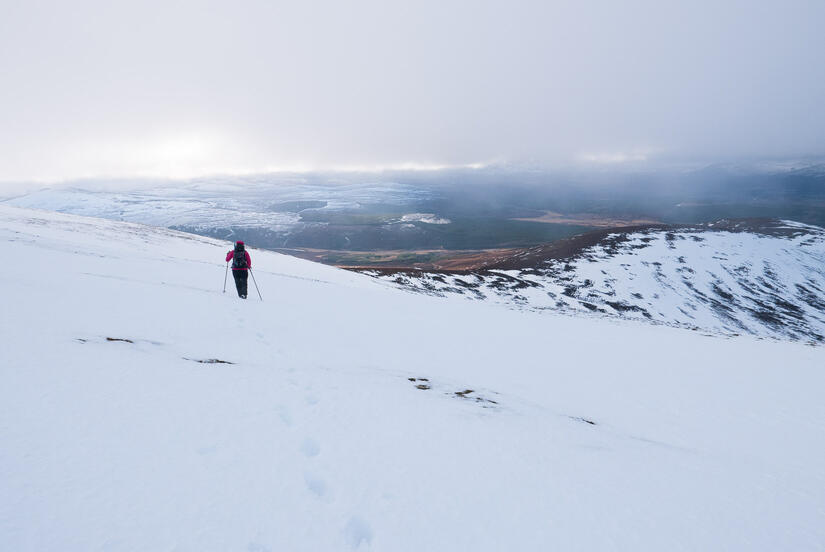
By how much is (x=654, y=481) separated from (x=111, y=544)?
21.5ft

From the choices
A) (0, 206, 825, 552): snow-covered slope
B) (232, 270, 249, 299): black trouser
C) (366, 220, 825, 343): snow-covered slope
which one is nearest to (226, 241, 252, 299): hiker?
(232, 270, 249, 299): black trouser

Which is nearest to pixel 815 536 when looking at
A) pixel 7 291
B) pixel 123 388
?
pixel 123 388

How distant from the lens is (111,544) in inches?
113

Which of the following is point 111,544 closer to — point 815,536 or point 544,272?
point 815,536

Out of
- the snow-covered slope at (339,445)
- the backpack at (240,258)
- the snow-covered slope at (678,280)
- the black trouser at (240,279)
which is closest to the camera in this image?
the snow-covered slope at (339,445)

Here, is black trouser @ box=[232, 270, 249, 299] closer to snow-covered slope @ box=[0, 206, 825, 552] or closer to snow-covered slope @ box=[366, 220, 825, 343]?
snow-covered slope @ box=[0, 206, 825, 552]

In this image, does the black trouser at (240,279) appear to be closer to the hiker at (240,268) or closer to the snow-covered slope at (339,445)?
the hiker at (240,268)

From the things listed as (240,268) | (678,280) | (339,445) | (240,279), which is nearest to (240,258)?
(240,268)

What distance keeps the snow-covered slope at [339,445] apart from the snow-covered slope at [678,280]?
3028cm

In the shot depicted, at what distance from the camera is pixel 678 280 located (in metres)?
64.8

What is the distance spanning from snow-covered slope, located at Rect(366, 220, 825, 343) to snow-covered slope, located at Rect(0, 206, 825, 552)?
30.3 metres

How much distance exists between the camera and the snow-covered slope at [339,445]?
136 inches

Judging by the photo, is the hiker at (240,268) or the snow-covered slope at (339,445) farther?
the hiker at (240,268)

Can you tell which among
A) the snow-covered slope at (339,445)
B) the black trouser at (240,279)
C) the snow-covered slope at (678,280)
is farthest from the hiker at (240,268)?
the snow-covered slope at (678,280)
